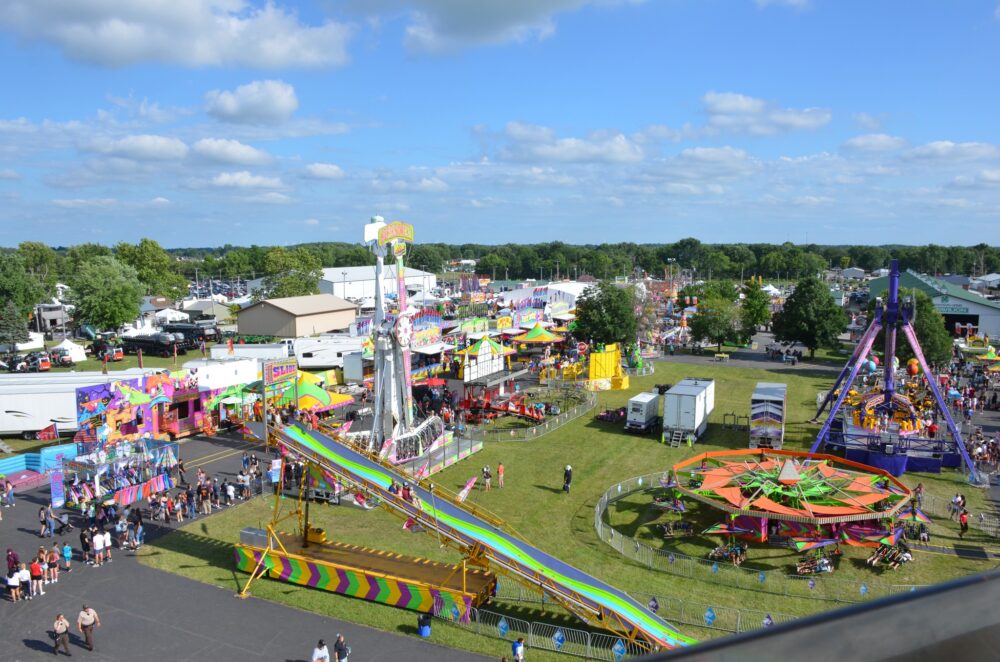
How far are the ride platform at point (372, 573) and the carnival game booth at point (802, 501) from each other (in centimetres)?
910

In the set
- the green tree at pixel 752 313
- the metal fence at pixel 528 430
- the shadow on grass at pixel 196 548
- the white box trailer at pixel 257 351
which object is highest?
the green tree at pixel 752 313

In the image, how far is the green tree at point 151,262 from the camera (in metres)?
101

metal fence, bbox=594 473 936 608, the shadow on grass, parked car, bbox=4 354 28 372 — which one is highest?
parked car, bbox=4 354 28 372

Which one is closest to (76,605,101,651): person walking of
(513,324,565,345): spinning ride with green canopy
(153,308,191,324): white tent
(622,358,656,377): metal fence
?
(513,324,565,345): spinning ride with green canopy

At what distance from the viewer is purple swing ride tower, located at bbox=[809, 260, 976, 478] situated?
29.7m

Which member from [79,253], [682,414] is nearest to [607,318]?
[682,414]

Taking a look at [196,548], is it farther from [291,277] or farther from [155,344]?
[291,277]

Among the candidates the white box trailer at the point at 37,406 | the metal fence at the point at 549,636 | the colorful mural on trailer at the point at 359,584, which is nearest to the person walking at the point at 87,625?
the colorful mural on trailer at the point at 359,584

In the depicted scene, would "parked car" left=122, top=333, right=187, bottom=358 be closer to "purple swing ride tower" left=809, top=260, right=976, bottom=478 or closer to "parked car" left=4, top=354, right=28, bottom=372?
"parked car" left=4, top=354, right=28, bottom=372

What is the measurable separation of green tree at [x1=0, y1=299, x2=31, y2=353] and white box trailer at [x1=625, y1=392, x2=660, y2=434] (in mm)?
55405

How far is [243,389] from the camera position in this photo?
37.6 m

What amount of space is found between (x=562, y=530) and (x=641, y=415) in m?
13.4

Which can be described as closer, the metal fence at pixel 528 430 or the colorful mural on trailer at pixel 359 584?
the colorful mural on trailer at pixel 359 584

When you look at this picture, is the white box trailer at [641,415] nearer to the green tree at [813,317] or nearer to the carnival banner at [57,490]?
the carnival banner at [57,490]
